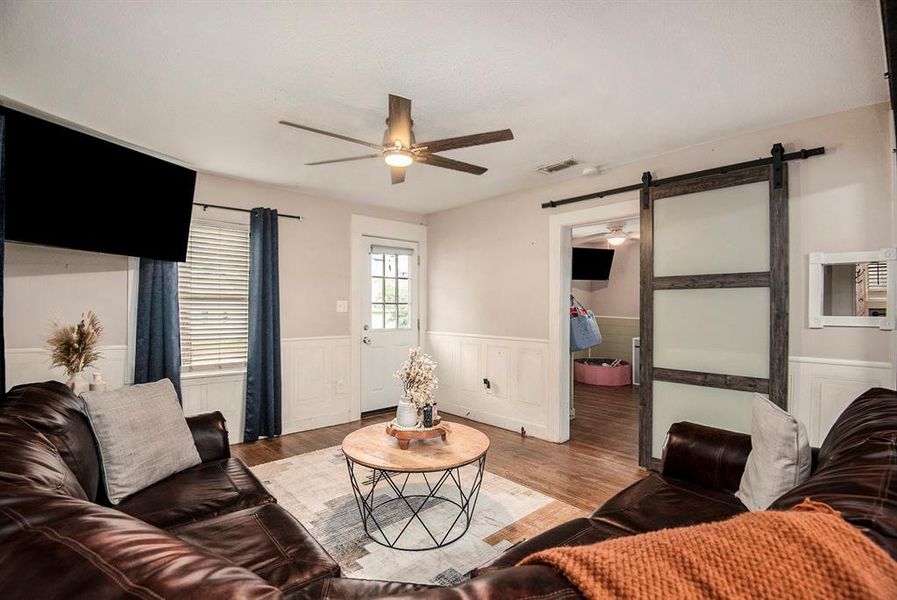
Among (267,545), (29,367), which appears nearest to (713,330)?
(267,545)

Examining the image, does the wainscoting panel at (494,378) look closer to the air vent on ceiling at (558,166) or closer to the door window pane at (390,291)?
the door window pane at (390,291)

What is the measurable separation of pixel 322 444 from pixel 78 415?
241 centimetres

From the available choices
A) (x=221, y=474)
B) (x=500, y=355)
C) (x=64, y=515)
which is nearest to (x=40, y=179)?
(x=221, y=474)

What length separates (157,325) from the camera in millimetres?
3523

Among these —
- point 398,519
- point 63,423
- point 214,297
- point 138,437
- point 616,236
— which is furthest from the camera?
point 616,236

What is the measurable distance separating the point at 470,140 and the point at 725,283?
2196 mm

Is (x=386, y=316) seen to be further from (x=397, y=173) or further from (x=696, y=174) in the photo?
(x=696, y=174)

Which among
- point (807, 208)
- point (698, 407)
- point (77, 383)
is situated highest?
point (807, 208)

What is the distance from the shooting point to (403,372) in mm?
2701

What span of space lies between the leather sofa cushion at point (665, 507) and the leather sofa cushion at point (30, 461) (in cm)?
186

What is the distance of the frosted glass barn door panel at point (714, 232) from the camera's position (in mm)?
2961

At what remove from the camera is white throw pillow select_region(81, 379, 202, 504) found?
184 centimetres

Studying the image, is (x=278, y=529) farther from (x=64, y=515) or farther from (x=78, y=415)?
(x=78, y=415)

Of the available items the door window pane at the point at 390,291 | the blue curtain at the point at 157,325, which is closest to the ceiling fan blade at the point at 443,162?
the blue curtain at the point at 157,325
